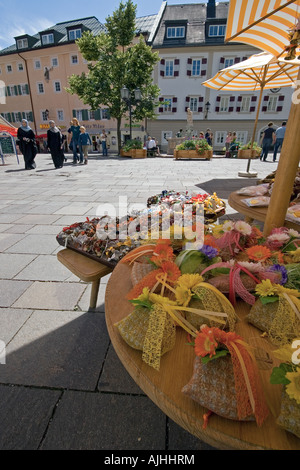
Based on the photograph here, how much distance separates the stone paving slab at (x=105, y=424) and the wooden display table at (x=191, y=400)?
77cm

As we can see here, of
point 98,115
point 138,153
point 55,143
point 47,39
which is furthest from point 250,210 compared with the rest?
point 47,39

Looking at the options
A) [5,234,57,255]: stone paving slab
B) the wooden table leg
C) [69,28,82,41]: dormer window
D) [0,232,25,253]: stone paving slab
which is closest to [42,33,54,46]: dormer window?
[69,28,82,41]: dormer window

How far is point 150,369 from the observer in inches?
28.0

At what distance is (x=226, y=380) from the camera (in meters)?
0.63

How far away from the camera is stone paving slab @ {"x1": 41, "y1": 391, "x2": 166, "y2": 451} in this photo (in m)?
1.20

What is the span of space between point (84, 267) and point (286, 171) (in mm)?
1472

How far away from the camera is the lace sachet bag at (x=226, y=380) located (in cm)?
58

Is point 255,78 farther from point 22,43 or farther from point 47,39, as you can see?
point 22,43

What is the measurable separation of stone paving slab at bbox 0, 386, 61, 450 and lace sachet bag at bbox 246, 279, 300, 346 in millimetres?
1244

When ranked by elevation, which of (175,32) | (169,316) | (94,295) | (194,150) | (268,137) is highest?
(175,32)

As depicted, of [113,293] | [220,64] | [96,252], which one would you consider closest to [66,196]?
[96,252]

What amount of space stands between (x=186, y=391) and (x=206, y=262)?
55 cm

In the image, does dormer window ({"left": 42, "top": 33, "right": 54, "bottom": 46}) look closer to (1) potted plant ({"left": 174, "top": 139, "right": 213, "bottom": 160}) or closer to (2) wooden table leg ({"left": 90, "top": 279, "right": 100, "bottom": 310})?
(1) potted plant ({"left": 174, "top": 139, "right": 213, "bottom": 160})
